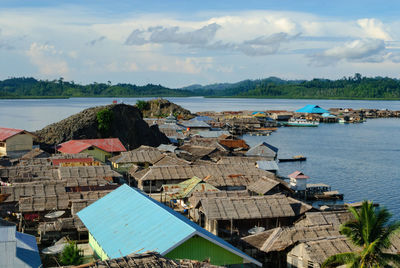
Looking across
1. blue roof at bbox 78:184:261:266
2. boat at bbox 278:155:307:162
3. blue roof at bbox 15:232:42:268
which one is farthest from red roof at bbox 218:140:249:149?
blue roof at bbox 15:232:42:268

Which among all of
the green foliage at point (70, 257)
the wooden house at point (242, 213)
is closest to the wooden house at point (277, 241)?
the wooden house at point (242, 213)

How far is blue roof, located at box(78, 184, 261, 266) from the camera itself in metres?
16.5

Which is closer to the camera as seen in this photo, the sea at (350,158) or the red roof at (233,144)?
the sea at (350,158)

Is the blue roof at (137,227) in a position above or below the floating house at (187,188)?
above

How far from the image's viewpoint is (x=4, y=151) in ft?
169

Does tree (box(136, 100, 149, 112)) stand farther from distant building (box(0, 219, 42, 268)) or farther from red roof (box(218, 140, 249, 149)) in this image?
distant building (box(0, 219, 42, 268))

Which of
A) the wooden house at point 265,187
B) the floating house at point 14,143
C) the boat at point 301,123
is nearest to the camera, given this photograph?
the wooden house at point 265,187

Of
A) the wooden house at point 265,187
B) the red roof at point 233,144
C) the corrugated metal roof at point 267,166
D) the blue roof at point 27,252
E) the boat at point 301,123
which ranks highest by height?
the blue roof at point 27,252

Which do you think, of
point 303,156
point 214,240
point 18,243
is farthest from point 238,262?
point 303,156

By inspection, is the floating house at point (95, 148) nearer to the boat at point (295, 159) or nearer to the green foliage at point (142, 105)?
the boat at point (295, 159)

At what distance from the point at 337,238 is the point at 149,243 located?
9.01m

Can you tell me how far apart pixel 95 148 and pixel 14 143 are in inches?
349

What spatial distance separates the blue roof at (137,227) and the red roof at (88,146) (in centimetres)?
Answer: 2916

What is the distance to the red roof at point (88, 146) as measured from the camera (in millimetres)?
51509
